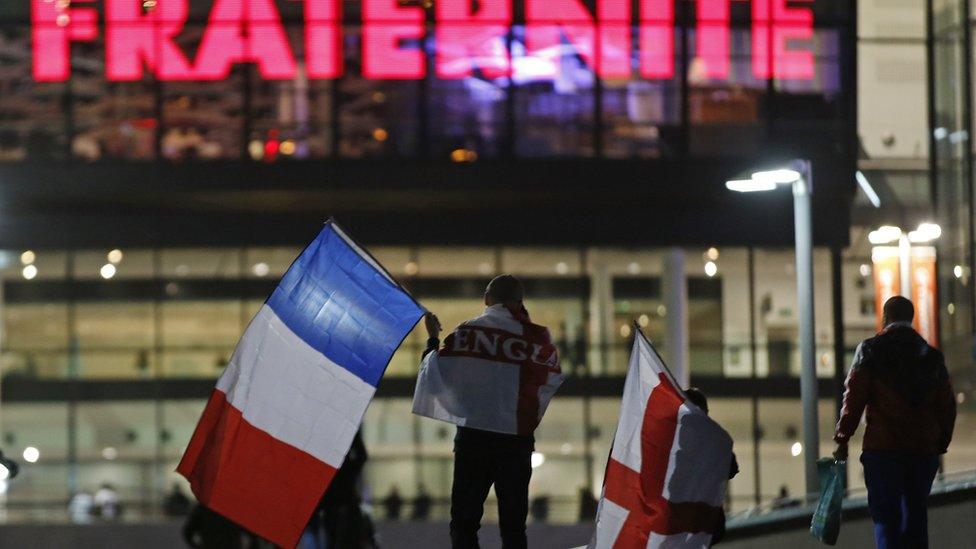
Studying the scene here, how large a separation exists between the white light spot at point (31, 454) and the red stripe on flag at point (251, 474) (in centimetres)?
2155

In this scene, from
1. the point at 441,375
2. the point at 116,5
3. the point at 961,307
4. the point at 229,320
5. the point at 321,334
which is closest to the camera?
the point at 321,334

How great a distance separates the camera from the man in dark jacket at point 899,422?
8.98 m

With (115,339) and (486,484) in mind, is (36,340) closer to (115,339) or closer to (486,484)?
(115,339)

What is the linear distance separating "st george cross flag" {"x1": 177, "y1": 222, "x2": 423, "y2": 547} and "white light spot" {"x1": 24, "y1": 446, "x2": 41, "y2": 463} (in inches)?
847

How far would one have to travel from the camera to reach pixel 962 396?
32.2m

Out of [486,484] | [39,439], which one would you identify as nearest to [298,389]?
[486,484]

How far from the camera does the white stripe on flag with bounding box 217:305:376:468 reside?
7.64m

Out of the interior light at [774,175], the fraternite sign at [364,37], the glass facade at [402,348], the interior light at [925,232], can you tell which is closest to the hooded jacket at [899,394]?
the interior light at [774,175]

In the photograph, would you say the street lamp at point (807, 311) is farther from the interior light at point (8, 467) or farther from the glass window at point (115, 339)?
the glass window at point (115, 339)

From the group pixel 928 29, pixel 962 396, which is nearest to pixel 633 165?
pixel 928 29

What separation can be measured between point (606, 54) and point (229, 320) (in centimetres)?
751

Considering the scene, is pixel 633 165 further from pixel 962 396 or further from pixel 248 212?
pixel 962 396

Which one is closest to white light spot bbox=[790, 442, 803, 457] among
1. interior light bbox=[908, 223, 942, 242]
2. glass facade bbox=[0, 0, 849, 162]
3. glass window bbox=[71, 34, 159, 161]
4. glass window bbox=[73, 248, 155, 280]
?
interior light bbox=[908, 223, 942, 242]

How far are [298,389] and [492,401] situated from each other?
1142 mm
